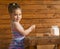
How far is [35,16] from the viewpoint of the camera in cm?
384

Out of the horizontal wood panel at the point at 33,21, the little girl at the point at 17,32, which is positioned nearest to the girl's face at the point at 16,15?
the little girl at the point at 17,32

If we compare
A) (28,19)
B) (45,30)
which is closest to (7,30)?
(28,19)

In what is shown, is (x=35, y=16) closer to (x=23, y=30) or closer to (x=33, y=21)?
(x=33, y=21)

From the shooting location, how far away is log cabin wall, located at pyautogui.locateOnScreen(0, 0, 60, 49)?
377 centimetres

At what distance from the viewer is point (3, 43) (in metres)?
3.77

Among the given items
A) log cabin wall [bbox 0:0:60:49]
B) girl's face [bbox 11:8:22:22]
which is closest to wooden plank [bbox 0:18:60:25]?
log cabin wall [bbox 0:0:60:49]

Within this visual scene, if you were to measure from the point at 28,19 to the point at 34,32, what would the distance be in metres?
0.29

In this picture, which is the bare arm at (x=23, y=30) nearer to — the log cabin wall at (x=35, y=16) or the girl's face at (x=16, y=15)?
the girl's face at (x=16, y=15)

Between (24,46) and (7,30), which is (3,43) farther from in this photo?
(24,46)

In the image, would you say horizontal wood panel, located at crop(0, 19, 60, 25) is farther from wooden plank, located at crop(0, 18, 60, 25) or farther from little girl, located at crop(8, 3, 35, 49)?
little girl, located at crop(8, 3, 35, 49)

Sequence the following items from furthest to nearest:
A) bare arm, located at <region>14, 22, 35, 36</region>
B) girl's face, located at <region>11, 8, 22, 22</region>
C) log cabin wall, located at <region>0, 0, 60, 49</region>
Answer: log cabin wall, located at <region>0, 0, 60, 49</region> → girl's face, located at <region>11, 8, 22, 22</region> → bare arm, located at <region>14, 22, 35, 36</region>

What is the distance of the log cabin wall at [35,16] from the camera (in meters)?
3.77

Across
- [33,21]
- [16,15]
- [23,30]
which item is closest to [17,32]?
[23,30]

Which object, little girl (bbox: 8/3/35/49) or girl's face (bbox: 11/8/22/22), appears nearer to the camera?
little girl (bbox: 8/3/35/49)
